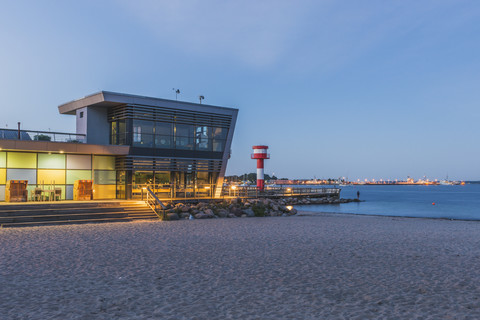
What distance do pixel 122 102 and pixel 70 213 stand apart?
8393mm

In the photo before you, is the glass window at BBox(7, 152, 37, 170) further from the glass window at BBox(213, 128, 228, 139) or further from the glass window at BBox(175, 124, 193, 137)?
the glass window at BBox(213, 128, 228, 139)

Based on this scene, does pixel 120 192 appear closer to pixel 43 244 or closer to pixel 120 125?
pixel 120 125

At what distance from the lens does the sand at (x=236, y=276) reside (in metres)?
6.32

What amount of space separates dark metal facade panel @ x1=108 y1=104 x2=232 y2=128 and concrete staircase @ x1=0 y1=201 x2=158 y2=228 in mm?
6150

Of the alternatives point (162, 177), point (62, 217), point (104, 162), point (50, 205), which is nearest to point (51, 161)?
point (104, 162)

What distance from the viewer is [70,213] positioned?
1956cm

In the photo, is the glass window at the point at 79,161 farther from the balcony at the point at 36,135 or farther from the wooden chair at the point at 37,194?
the wooden chair at the point at 37,194

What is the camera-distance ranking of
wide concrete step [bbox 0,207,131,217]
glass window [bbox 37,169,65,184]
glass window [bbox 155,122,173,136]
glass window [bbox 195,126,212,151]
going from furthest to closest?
glass window [bbox 195,126,212,151] < glass window [bbox 155,122,173,136] < glass window [bbox 37,169,65,184] < wide concrete step [bbox 0,207,131,217]

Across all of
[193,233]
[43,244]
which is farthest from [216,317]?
[193,233]

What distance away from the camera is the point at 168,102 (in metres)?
26.9

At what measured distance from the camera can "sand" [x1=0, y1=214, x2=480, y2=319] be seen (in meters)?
6.32

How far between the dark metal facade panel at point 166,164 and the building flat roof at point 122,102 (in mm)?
3486

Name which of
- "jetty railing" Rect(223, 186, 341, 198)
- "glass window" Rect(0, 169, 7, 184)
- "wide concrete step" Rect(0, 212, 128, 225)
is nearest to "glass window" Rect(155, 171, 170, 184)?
"jetty railing" Rect(223, 186, 341, 198)

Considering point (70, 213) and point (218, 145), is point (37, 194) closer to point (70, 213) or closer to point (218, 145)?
point (70, 213)
